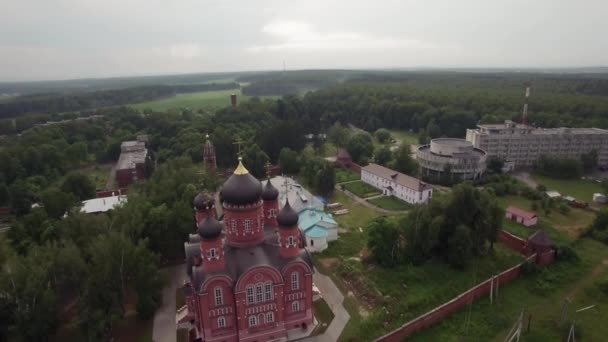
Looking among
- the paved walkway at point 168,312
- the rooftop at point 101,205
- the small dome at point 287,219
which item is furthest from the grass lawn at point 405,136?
the small dome at point 287,219

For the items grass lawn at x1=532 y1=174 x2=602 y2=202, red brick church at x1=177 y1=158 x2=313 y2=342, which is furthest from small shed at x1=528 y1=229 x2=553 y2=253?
grass lawn at x1=532 y1=174 x2=602 y2=202

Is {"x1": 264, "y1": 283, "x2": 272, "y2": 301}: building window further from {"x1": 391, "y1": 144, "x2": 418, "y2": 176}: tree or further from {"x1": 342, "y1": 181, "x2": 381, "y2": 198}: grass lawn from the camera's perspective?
{"x1": 391, "y1": 144, "x2": 418, "y2": 176}: tree

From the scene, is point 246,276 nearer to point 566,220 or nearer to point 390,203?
point 390,203

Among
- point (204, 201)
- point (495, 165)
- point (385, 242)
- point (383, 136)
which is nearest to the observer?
point (204, 201)

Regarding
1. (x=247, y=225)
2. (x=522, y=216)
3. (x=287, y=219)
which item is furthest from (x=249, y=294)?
(x=522, y=216)

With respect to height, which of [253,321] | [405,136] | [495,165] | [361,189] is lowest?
[253,321]

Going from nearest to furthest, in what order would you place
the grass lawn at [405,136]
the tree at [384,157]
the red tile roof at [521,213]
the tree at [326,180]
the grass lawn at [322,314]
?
1. the grass lawn at [322,314]
2. the red tile roof at [521,213]
3. the tree at [326,180]
4. the tree at [384,157]
5. the grass lawn at [405,136]

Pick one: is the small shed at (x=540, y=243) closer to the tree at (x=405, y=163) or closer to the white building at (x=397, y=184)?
the white building at (x=397, y=184)
